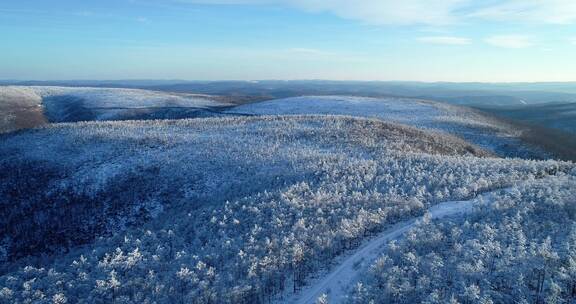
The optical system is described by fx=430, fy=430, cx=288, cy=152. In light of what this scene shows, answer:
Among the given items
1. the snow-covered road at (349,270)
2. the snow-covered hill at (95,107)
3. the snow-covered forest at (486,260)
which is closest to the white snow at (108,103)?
the snow-covered hill at (95,107)

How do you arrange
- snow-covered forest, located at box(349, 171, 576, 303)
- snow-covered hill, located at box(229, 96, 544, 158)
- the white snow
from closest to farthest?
snow-covered forest, located at box(349, 171, 576, 303), snow-covered hill, located at box(229, 96, 544, 158), the white snow

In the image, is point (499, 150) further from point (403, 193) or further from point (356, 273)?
point (356, 273)

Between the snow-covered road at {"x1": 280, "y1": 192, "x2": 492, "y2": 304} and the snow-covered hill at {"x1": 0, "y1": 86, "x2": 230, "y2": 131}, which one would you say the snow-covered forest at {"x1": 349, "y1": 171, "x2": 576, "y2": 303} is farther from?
the snow-covered hill at {"x1": 0, "y1": 86, "x2": 230, "y2": 131}

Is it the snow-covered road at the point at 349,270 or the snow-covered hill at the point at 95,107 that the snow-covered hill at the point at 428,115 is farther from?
the snow-covered road at the point at 349,270

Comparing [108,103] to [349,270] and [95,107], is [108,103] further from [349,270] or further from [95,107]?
[349,270]

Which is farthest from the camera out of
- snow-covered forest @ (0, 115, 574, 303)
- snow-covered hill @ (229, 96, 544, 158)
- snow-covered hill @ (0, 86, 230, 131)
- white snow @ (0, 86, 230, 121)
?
white snow @ (0, 86, 230, 121)

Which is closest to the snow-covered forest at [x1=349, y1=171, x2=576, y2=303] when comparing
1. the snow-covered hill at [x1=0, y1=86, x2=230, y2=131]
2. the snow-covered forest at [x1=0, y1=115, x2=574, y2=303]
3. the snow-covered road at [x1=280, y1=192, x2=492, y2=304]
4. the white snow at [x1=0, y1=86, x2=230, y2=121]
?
the snow-covered road at [x1=280, y1=192, x2=492, y2=304]

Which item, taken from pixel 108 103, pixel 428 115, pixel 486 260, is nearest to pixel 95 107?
pixel 108 103
